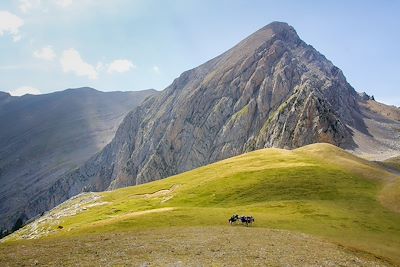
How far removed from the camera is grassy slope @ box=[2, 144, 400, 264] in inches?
2210

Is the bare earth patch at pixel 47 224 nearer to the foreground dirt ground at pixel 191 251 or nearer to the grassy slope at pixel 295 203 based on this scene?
the grassy slope at pixel 295 203

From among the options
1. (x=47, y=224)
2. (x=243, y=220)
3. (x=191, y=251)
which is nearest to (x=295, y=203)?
(x=243, y=220)

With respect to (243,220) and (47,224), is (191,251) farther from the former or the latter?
(47,224)

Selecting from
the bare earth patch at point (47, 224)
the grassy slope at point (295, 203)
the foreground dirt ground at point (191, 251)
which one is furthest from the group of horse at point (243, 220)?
the bare earth patch at point (47, 224)

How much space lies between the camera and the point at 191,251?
131 feet

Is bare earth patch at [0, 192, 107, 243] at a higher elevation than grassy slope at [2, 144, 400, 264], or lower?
lower

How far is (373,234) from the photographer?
54219 millimetres

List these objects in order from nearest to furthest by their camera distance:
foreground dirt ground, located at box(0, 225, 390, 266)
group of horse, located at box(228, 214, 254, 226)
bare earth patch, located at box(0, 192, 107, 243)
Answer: foreground dirt ground, located at box(0, 225, 390, 266) < group of horse, located at box(228, 214, 254, 226) < bare earth patch, located at box(0, 192, 107, 243)

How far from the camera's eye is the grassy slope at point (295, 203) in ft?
184

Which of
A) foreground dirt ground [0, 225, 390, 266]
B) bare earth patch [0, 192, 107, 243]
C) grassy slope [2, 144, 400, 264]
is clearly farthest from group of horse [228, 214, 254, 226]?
bare earth patch [0, 192, 107, 243]

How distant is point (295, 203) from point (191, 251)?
38145mm

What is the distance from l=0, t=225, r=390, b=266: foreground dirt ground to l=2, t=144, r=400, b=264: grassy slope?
5.64 metres

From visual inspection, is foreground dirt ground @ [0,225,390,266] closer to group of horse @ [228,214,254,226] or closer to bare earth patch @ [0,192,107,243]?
group of horse @ [228,214,254,226]

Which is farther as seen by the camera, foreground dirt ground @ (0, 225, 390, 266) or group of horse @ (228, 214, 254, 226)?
group of horse @ (228, 214, 254, 226)
